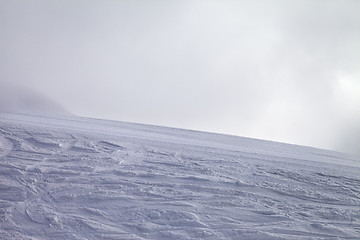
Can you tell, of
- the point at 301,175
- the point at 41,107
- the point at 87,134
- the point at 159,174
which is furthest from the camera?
the point at 41,107

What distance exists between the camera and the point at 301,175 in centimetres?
587

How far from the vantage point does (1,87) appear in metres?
13.1

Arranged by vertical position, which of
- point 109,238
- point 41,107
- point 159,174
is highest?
point 41,107

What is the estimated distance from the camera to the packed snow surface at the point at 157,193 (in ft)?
10.1

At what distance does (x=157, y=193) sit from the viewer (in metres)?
3.97

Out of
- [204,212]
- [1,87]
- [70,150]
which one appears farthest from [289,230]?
[1,87]

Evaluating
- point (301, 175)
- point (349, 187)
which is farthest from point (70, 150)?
point (349, 187)

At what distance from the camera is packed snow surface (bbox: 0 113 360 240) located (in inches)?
122

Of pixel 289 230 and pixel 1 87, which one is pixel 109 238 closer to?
pixel 289 230

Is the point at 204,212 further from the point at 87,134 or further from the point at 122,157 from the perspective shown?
the point at 87,134

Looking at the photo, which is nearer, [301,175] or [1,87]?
[301,175]

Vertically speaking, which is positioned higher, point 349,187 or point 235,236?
point 349,187

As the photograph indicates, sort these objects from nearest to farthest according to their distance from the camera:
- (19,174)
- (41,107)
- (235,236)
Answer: (235,236)
(19,174)
(41,107)

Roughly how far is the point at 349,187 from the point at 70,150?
469 centimetres
